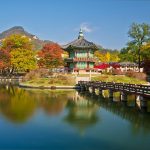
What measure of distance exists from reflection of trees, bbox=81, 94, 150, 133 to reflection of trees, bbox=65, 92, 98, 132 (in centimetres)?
162

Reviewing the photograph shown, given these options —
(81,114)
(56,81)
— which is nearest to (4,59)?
(56,81)

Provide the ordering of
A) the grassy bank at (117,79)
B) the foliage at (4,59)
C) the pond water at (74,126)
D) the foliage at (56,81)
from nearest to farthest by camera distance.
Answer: the pond water at (74,126), the foliage at (56,81), the grassy bank at (117,79), the foliage at (4,59)

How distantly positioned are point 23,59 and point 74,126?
2191 inches

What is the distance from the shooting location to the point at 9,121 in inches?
941

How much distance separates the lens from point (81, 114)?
92.0 feet

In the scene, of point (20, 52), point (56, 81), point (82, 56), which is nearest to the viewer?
point (56, 81)

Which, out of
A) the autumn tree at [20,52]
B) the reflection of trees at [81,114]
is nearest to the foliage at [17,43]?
the autumn tree at [20,52]

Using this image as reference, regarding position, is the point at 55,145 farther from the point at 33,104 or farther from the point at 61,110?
the point at 33,104

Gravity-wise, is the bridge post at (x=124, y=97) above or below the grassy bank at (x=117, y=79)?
below

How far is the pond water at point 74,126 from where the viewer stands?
687 inches

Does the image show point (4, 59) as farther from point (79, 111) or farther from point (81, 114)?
point (81, 114)

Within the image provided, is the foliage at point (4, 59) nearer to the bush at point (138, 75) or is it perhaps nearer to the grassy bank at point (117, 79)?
the grassy bank at point (117, 79)

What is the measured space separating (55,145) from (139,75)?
46469mm

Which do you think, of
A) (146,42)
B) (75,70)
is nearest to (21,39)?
(75,70)
